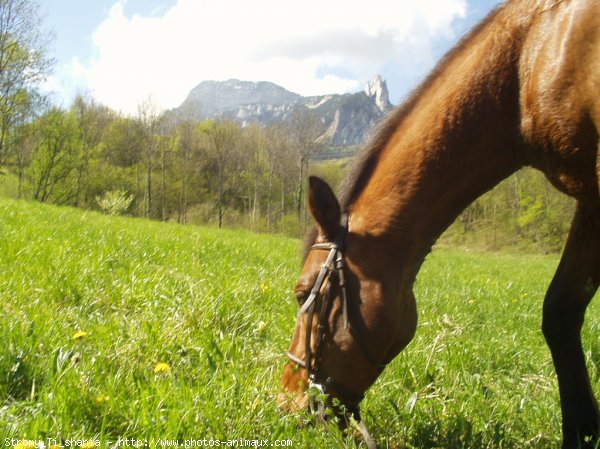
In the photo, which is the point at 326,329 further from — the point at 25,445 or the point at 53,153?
the point at 53,153

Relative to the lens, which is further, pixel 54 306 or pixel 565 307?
pixel 54 306

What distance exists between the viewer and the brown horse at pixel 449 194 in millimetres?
2273

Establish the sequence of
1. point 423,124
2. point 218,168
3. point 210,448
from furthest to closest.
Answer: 1. point 218,168
2. point 423,124
3. point 210,448

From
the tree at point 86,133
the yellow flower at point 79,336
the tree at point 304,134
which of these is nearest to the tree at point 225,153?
the tree at point 304,134

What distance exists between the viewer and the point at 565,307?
270 cm

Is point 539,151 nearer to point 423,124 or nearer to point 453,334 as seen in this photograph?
point 423,124

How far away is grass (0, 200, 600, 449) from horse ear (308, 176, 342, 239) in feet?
2.66

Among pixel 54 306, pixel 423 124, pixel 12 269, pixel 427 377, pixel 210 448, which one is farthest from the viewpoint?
pixel 12 269

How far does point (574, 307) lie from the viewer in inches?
105

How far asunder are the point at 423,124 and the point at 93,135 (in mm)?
52376

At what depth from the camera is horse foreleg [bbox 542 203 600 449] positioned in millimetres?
2510

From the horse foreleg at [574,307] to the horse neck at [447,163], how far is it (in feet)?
1.67

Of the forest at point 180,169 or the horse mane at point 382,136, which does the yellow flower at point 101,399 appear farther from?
the forest at point 180,169

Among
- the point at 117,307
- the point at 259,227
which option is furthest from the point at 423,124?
the point at 259,227
